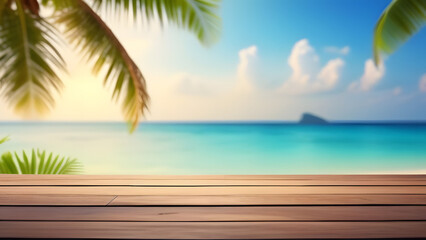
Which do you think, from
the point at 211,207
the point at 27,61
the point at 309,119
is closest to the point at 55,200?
the point at 211,207

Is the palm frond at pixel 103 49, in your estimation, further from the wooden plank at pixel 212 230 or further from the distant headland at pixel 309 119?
the distant headland at pixel 309 119

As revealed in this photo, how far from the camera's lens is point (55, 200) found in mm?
1479

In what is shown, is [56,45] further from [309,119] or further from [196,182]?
[309,119]

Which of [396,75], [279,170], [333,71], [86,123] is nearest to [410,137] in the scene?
[396,75]

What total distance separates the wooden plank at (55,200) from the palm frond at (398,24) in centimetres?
318

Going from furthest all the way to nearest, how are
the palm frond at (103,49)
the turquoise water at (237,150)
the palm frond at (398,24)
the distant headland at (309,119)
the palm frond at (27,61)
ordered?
1. the distant headland at (309,119)
2. the turquoise water at (237,150)
3. the palm frond at (398,24)
4. the palm frond at (103,49)
5. the palm frond at (27,61)

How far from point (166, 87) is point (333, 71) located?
32.0 feet

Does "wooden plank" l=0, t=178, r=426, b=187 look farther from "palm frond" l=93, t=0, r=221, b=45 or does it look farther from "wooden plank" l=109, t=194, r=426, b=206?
"palm frond" l=93, t=0, r=221, b=45

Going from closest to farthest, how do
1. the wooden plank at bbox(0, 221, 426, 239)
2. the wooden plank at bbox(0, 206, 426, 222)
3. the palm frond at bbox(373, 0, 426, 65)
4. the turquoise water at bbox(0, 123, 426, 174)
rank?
the wooden plank at bbox(0, 221, 426, 239), the wooden plank at bbox(0, 206, 426, 222), the palm frond at bbox(373, 0, 426, 65), the turquoise water at bbox(0, 123, 426, 174)

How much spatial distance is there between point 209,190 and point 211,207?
274mm

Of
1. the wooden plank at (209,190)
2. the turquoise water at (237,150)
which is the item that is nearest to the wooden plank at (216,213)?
the wooden plank at (209,190)

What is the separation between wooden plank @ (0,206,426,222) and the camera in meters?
1.25

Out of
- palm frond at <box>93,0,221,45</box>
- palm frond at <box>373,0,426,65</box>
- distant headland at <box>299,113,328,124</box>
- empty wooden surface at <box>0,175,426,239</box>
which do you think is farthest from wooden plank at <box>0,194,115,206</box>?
distant headland at <box>299,113,328,124</box>

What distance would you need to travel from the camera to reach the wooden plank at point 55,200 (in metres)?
1.44
